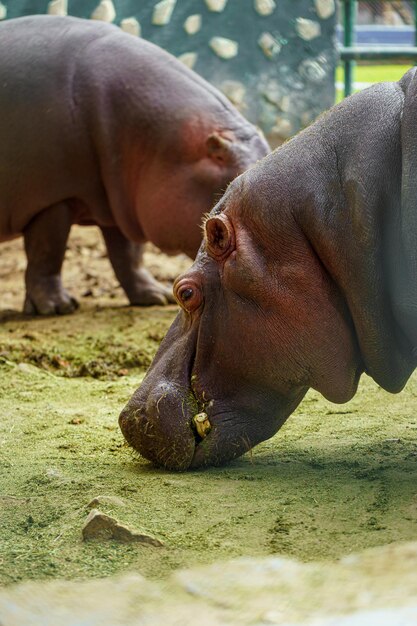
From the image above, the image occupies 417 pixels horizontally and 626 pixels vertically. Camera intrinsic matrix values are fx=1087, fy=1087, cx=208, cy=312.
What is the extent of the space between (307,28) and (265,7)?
446mm

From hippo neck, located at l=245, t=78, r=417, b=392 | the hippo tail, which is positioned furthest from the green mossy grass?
the hippo tail

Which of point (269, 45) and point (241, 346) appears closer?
point (241, 346)

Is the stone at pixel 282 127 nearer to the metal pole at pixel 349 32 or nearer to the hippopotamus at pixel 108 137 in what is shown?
the metal pole at pixel 349 32

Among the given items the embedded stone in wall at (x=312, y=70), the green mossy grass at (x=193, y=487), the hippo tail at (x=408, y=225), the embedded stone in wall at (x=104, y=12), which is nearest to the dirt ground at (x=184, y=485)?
the green mossy grass at (x=193, y=487)

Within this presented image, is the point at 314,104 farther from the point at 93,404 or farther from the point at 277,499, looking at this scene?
the point at 277,499

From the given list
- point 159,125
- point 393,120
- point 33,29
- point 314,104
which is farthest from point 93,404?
point 314,104

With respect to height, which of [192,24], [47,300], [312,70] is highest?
[192,24]

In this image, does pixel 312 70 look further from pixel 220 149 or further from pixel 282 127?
pixel 220 149

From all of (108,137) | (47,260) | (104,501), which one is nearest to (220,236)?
(104,501)

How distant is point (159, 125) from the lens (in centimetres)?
695

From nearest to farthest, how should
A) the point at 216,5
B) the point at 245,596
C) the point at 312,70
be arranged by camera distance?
the point at 245,596 < the point at 216,5 < the point at 312,70

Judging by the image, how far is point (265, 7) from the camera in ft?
33.4

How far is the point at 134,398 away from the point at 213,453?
0.34m

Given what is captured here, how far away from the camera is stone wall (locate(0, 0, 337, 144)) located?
9.87 meters
